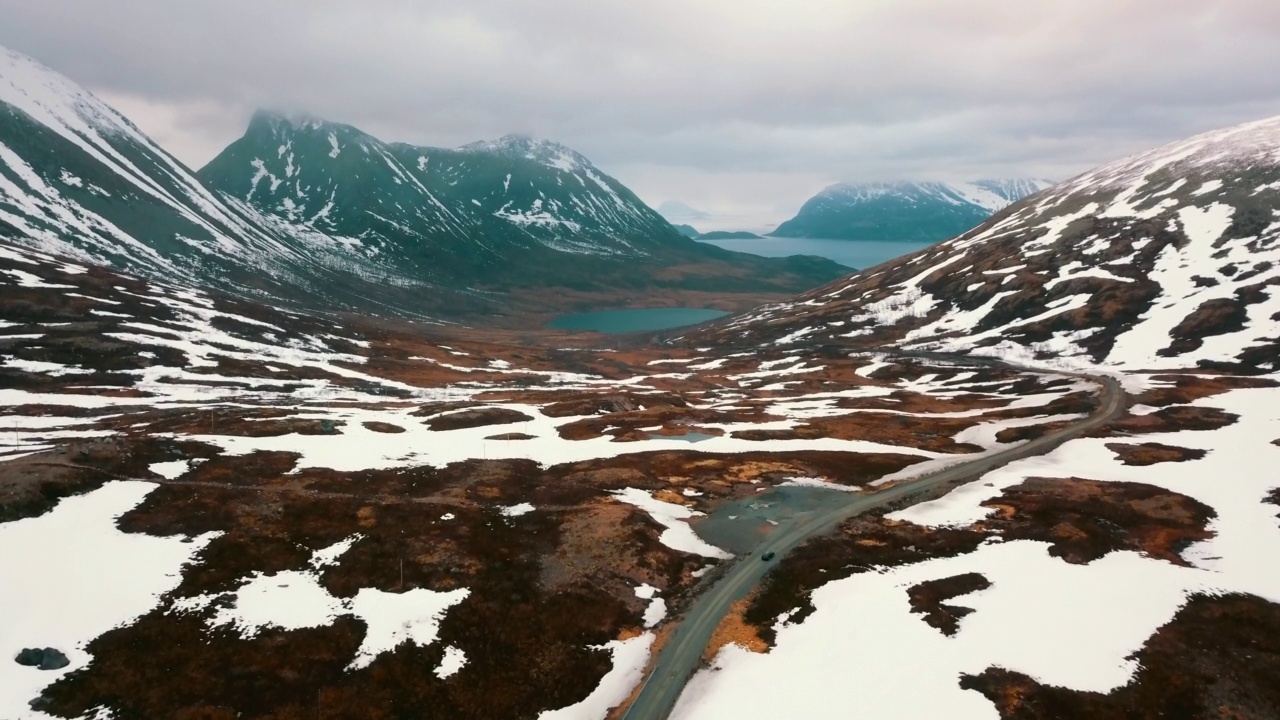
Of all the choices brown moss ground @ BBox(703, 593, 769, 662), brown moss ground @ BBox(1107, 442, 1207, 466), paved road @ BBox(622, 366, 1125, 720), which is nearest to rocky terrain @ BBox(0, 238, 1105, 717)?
paved road @ BBox(622, 366, 1125, 720)

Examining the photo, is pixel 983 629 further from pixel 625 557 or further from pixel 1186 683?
pixel 625 557

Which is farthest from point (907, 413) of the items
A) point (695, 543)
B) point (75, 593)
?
point (75, 593)

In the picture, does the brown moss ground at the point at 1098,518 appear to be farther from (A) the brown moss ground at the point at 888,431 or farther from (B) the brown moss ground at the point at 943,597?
(A) the brown moss ground at the point at 888,431

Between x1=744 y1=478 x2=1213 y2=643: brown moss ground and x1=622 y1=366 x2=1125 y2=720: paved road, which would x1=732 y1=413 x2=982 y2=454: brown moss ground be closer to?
x1=622 y1=366 x2=1125 y2=720: paved road

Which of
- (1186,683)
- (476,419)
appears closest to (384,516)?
(476,419)

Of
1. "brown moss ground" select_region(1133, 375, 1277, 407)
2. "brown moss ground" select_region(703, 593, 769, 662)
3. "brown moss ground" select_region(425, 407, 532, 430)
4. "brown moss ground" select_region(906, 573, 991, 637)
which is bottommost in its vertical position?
"brown moss ground" select_region(703, 593, 769, 662)

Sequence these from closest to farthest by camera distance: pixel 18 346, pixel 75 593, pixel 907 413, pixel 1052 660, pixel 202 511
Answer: pixel 1052 660
pixel 75 593
pixel 202 511
pixel 907 413
pixel 18 346

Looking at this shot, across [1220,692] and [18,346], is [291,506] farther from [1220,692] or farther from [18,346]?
[18,346]

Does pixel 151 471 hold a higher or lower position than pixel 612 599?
higher
